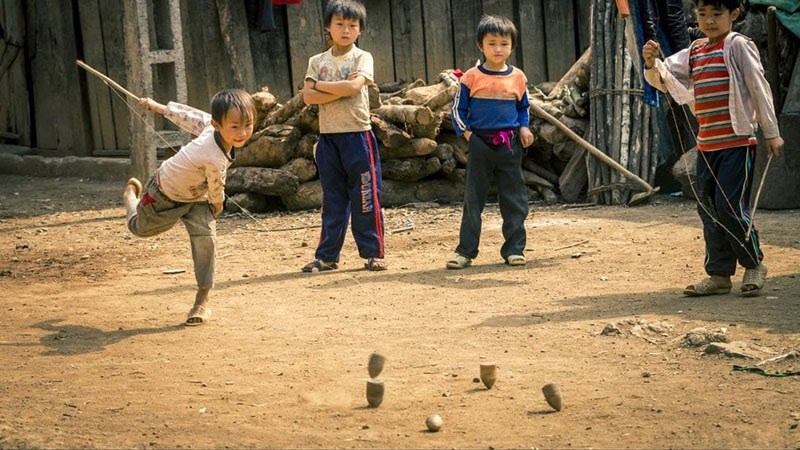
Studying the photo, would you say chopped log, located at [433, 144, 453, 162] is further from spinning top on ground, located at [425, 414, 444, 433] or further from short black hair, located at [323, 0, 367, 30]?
spinning top on ground, located at [425, 414, 444, 433]

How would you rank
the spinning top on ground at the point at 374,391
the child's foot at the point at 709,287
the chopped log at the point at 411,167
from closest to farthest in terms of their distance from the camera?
1. the spinning top on ground at the point at 374,391
2. the child's foot at the point at 709,287
3. the chopped log at the point at 411,167

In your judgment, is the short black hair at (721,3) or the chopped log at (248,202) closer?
the short black hair at (721,3)

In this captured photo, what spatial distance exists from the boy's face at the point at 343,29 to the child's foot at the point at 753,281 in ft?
10.3

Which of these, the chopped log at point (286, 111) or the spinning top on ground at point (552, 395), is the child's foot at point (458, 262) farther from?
the spinning top on ground at point (552, 395)

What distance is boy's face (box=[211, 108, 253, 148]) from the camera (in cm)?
698

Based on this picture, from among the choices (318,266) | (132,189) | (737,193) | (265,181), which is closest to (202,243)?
(132,189)

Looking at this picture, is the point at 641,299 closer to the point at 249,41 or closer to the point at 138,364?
the point at 138,364

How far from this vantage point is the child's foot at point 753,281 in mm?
7277

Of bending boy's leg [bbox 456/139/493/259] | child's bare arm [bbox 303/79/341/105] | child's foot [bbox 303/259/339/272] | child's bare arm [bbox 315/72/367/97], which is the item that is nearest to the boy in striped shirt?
bending boy's leg [bbox 456/139/493/259]

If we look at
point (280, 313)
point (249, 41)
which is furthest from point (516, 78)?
point (249, 41)

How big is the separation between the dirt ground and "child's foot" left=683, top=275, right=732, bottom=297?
79mm

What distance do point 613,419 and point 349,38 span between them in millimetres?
4283

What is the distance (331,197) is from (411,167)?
3.05m

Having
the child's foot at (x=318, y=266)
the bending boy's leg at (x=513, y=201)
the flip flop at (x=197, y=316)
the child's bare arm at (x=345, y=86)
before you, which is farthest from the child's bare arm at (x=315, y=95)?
the flip flop at (x=197, y=316)
